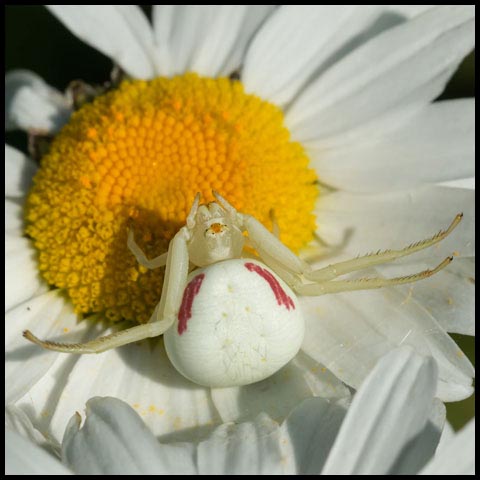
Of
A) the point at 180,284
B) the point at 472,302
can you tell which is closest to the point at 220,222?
the point at 180,284

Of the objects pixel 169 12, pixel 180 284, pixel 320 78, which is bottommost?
pixel 180 284

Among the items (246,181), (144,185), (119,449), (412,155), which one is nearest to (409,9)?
(412,155)

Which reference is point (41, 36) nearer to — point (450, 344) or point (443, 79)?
point (443, 79)


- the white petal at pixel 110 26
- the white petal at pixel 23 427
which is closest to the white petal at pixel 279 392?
the white petal at pixel 23 427

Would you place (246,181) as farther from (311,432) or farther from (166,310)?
(311,432)

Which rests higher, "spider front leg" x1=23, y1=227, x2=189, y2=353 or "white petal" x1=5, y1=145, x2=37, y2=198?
"white petal" x1=5, y1=145, x2=37, y2=198

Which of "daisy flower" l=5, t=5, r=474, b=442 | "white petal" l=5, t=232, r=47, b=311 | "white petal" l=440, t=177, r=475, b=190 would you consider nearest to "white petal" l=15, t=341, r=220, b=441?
"daisy flower" l=5, t=5, r=474, b=442

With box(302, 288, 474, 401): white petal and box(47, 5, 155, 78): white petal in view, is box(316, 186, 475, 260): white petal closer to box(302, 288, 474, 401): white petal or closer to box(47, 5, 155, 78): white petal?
box(302, 288, 474, 401): white petal
